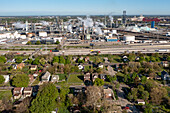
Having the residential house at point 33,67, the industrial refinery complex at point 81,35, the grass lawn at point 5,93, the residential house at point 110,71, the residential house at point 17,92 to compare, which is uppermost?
the industrial refinery complex at point 81,35

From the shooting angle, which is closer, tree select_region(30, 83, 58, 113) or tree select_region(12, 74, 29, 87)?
tree select_region(30, 83, 58, 113)

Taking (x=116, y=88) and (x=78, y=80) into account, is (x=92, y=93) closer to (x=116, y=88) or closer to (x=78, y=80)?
(x=116, y=88)

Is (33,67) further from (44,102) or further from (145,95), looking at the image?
(145,95)

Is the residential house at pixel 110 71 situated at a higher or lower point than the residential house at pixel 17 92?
higher

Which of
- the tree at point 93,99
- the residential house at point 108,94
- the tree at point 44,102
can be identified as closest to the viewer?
the tree at point 44,102

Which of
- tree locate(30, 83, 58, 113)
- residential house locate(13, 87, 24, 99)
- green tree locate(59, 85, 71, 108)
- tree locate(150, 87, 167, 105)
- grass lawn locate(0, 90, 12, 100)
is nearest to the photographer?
tree locate(30, 83, 58, 113)

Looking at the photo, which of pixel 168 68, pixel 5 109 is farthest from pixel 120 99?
pixel 168 68

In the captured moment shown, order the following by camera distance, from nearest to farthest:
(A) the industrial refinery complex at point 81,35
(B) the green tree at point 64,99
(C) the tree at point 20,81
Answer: (B) the green tree at point 64,99
(C) the tree at point 20,81
(A) the industrial refinery complex at point 81,35

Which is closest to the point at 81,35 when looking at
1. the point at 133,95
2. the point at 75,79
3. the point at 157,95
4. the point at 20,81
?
the point at 75,79

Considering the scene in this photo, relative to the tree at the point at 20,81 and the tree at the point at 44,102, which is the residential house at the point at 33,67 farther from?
the tree at the point at 44,102

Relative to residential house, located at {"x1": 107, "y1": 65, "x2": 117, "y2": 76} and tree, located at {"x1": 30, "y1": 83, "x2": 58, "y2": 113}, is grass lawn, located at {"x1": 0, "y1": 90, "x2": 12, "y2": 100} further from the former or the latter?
residential house, located at {"x1": 107, "y1": 65, "x2": 117, "y2": 76}

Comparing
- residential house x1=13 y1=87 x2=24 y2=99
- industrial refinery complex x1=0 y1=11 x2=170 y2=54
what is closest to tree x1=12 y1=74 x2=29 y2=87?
residential house x1=13 y1=87 x2=24 y2=99

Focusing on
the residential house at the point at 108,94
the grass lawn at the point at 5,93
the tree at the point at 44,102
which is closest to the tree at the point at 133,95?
the residential house at the point at 108,94

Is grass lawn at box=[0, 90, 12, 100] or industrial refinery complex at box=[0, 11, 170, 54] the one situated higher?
industrial refinery complex at box=[0, 11, 170, 54]
